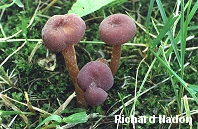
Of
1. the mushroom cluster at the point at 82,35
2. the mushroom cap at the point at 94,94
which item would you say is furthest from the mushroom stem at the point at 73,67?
the mushroom cap at the point at 94,94

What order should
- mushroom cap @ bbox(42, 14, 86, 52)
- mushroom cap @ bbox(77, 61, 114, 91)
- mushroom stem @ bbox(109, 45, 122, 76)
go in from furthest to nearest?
mushroom stem @ bbox(109, 45, 122, 76) → mushroom cap @ bbox(77, 61, 114, 91) → mushroom cap @ bbox(42, 14, 86, 52)

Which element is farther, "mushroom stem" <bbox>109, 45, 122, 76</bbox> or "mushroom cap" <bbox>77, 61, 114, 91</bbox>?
"mushroom stem" <bbox>109, 45, 122, 76</bbox>

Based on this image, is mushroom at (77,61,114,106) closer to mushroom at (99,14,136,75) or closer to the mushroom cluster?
the mushroom cluster

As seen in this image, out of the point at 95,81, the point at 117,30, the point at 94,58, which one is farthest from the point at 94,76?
the point at 94,58

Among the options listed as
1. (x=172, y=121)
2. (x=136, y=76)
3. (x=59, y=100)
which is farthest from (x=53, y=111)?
(x=172, y=121)

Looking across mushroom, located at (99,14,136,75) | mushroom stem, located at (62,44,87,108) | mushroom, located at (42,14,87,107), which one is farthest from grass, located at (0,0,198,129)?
mushroom, located at (42,14,87,107)

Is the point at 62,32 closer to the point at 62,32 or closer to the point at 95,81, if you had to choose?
the point at 62,32

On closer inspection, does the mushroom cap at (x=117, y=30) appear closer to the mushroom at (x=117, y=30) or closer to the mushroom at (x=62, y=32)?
the mushroom at (x=117, y=30)
